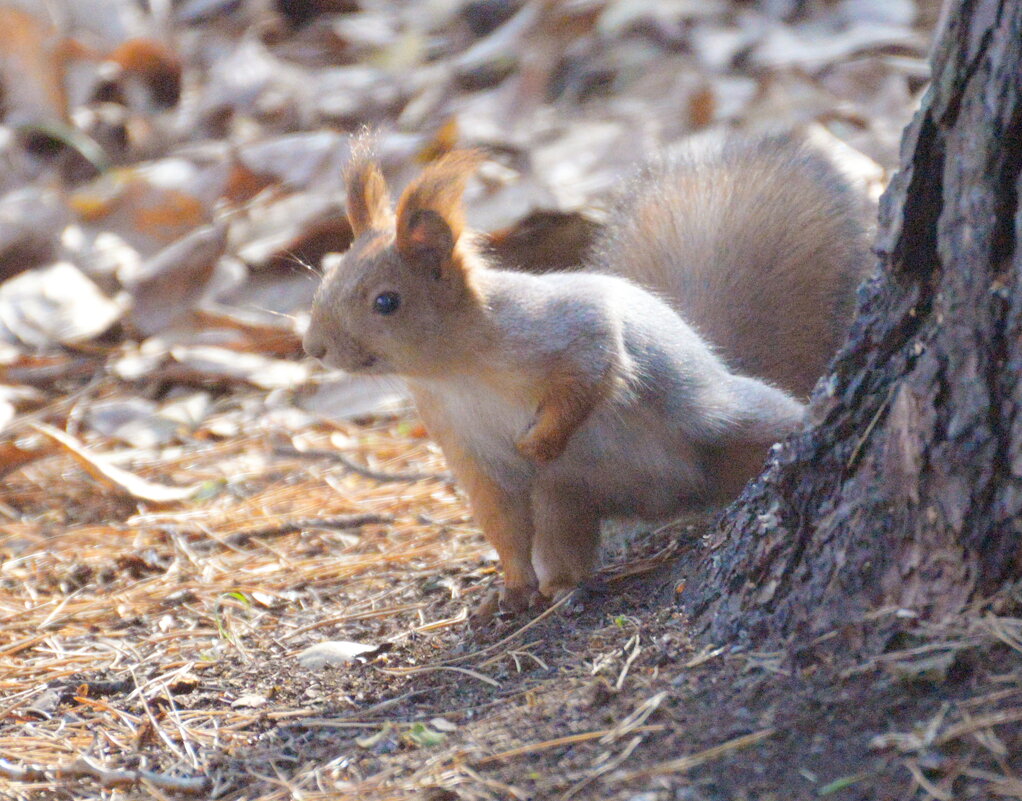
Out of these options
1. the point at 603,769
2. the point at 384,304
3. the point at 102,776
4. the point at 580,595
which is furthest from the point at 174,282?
the point at 603,769

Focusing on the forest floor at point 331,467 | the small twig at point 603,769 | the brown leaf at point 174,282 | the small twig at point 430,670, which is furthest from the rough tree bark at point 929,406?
the brown leaf at point 174,282

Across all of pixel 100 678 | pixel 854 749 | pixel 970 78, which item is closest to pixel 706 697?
pixel 854 749

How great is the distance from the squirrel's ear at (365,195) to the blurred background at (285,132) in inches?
32.6

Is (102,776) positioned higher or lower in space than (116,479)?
higher

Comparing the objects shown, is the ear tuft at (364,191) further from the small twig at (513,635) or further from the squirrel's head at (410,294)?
the small twig at (513,635)

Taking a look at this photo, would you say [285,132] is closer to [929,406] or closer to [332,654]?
[332,654]

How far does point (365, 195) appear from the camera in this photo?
2436mm

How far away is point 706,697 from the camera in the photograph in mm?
1556

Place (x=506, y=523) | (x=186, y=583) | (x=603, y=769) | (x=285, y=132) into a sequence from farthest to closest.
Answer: (x=285, y=132), (x=186, y=583), (x=506, y=523), (x=603, y=769)

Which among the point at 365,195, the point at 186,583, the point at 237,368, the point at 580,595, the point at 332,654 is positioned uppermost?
the point at 365,195

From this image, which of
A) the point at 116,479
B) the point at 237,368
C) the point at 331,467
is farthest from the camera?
the point at 237,368

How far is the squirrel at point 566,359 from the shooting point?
2244 millimetres

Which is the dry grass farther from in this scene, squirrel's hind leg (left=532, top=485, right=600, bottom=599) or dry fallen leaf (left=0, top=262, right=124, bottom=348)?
dry fallen leaf (left=0, top=262, right=124, bottom=348)

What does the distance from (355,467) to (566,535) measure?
1068 millimetres
